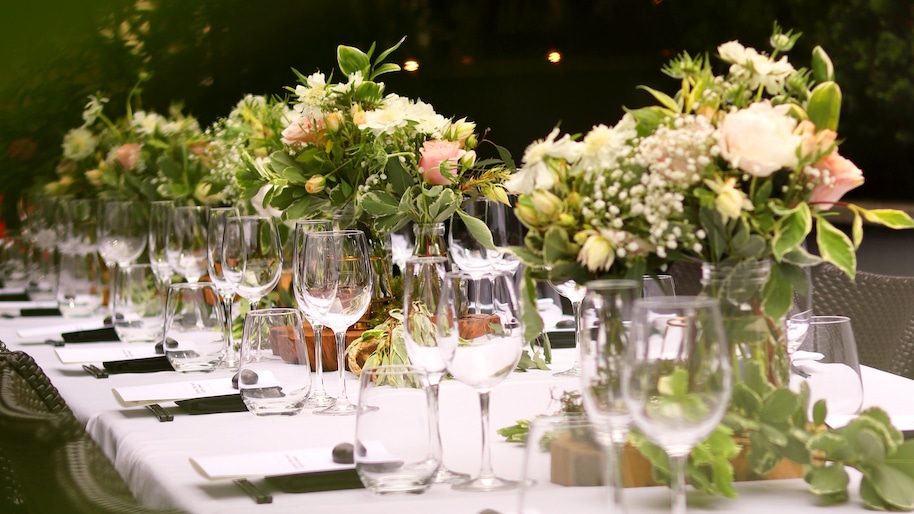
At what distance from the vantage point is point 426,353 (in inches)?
49.6

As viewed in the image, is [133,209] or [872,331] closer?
[872,331]

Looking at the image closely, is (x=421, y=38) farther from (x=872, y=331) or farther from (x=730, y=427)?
(x=730, y=427)

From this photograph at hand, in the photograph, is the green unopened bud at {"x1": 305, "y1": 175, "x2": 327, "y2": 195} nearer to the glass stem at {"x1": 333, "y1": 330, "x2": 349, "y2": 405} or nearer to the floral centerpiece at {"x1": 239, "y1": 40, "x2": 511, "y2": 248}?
the floral centerpiece at {"x1": 239, "y1": 40, "x2": 511, "y2": 248}

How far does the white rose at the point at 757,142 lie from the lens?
1.14 m

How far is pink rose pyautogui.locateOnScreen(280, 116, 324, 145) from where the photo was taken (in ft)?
6.89

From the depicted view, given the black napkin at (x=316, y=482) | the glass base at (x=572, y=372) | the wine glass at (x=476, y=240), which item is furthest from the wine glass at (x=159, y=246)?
the black napkin at (x=316, y=482)

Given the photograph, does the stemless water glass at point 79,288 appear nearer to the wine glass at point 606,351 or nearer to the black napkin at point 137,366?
the black napkin at point 137,366

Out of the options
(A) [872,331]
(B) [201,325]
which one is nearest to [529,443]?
(B) [201,325]

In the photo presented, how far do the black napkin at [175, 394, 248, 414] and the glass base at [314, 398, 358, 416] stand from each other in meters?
0.13

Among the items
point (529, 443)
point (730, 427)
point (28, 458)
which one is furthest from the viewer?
point (28, 458)

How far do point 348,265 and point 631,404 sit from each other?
2.73ft

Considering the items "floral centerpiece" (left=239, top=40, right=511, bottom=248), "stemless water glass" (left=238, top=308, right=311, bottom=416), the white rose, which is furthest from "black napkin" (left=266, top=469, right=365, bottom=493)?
"floral centerpiece" (left=239, top=40, right=511, bottom=248)

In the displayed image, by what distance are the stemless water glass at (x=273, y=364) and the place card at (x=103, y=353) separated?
670mm

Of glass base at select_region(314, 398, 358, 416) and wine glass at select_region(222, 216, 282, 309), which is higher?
wine glass at select_region(222, 216, 282, 309)
